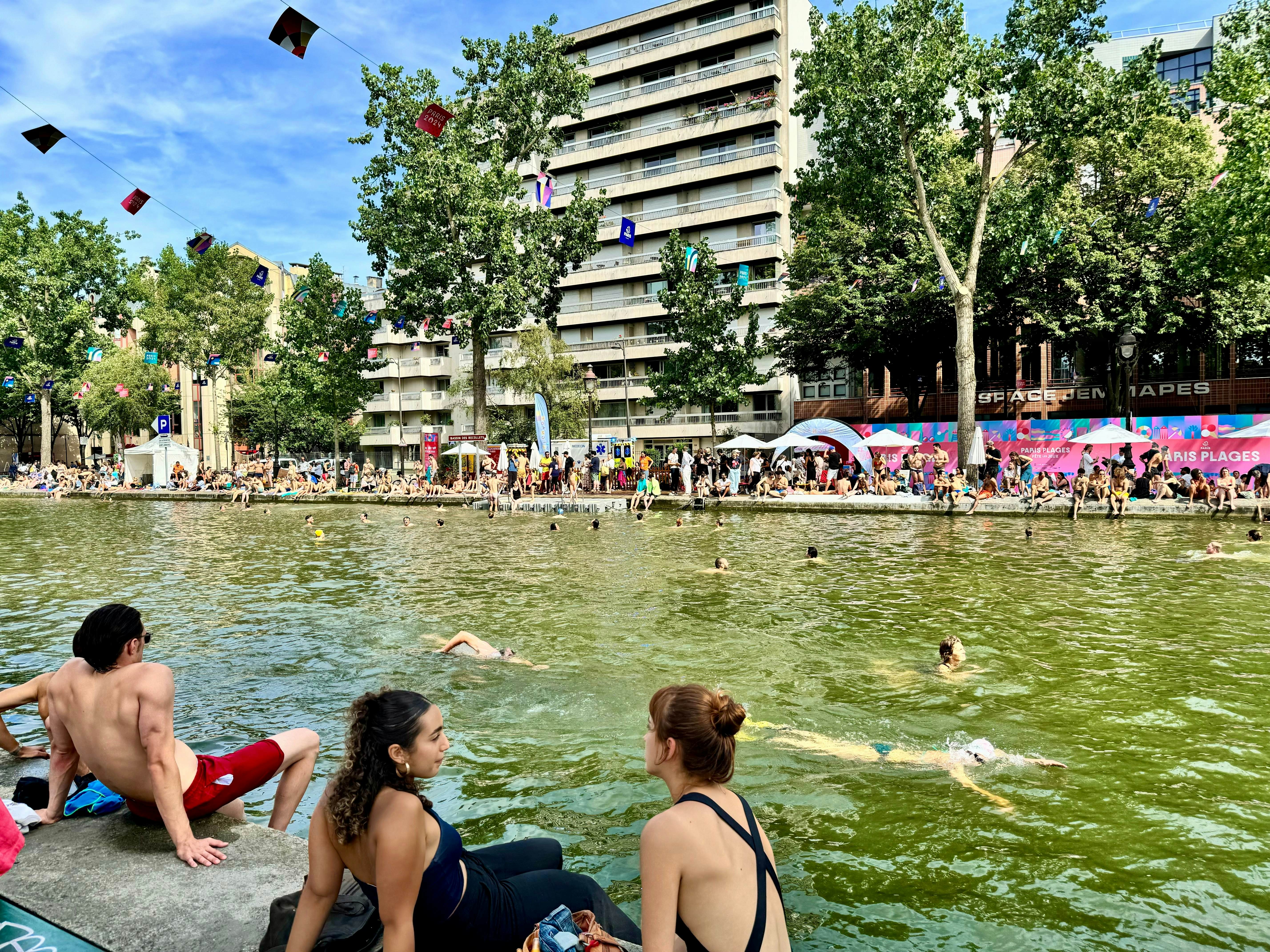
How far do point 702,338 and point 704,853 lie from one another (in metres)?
39.5

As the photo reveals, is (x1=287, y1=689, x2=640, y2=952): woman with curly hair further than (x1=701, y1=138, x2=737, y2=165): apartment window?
No

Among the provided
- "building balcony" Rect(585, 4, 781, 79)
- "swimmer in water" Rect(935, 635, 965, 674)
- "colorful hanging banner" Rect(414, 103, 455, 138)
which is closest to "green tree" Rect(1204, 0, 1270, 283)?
"swimmer in water" Rect(935, 635, 965, 674)

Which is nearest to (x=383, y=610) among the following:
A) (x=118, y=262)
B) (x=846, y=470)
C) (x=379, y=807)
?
(x=379, y=807)

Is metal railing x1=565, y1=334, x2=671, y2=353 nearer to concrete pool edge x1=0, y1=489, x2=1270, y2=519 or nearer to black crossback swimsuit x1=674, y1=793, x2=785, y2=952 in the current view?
concrete pool edge x1=0, y1=489, x2=1270, y2=519

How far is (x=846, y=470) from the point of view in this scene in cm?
3192

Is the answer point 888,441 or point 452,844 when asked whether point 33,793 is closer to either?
point 452,844

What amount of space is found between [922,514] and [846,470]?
5336 millimetres

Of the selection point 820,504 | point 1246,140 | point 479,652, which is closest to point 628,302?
point 820,504

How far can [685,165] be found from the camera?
5406cm

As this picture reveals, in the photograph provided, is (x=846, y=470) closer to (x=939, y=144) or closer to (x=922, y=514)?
(x=922, y=514)

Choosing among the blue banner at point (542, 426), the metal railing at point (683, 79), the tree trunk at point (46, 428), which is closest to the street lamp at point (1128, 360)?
the blue banner at point (542, 426)

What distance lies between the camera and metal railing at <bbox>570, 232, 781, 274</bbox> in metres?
50.6

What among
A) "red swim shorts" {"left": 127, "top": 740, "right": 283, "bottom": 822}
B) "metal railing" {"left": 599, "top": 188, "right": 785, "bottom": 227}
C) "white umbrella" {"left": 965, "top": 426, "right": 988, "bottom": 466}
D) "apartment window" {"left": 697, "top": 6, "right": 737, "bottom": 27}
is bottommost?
"red swim shorts" {"left": 127, "top": 740, "right": 283, "bottom": 822}

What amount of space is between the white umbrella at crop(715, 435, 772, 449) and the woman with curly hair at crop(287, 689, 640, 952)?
3248 cm
